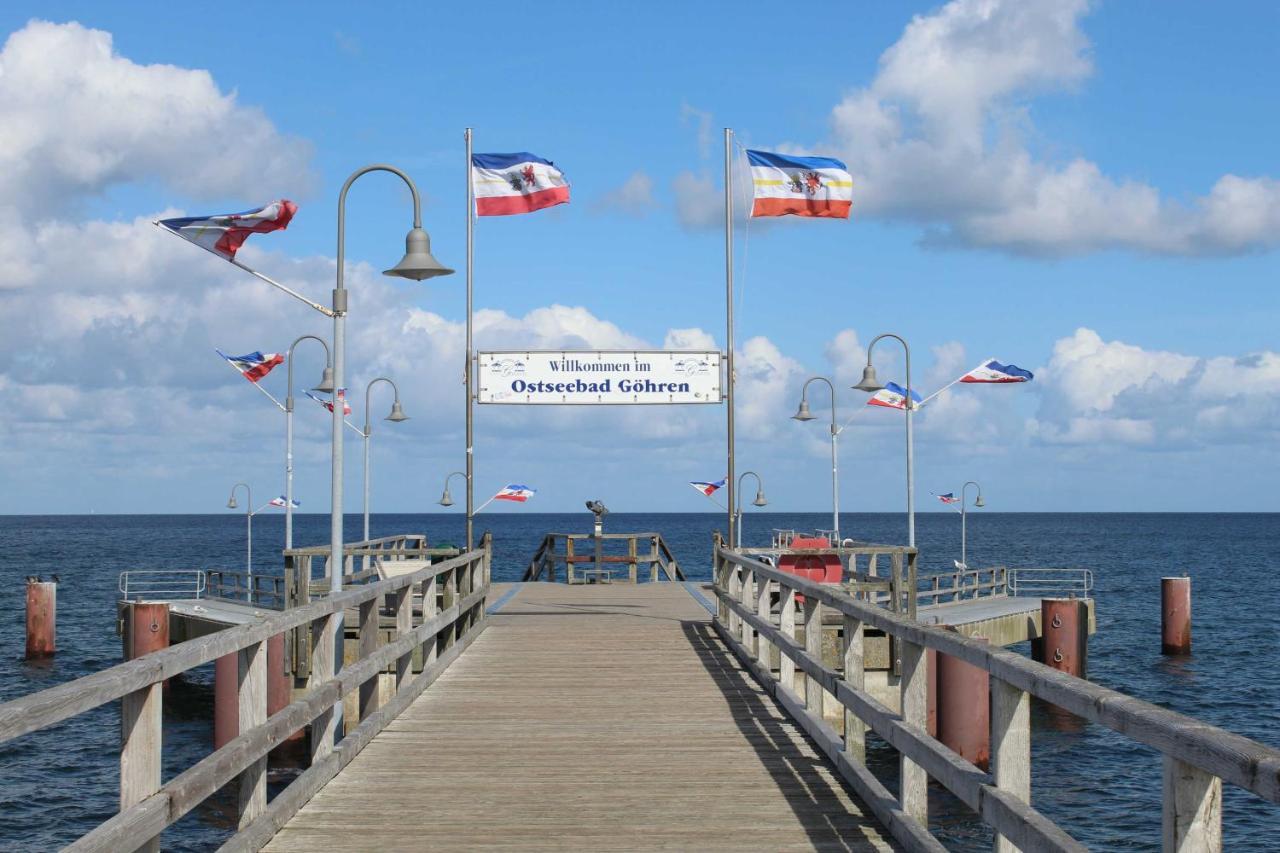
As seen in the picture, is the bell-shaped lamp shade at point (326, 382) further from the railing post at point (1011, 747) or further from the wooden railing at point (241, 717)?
the railing post at point (1011, 747)

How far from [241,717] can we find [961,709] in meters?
15.2

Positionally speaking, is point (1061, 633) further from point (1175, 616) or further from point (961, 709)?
point (1175, 616)

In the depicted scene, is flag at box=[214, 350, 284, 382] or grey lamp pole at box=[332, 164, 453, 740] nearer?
grey lamp pole at box=[332, 164, 453, 740]

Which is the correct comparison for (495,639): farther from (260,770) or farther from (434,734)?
(260,770)

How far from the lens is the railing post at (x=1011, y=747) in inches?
197

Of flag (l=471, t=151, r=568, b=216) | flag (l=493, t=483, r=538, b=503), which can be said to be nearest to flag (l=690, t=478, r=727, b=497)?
flag (l=493, t=483, r=538, b=503)

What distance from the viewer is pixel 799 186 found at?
19656 millimetres

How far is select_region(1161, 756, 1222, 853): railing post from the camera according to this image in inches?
141

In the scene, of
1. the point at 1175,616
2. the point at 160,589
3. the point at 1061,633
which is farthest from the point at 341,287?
the point at 1175,616

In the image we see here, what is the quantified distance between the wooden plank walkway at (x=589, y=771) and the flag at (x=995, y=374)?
58.7ft

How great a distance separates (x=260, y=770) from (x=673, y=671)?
7355 mm

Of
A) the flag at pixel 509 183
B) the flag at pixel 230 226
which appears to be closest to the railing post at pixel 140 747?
the flag at pixel 230 226

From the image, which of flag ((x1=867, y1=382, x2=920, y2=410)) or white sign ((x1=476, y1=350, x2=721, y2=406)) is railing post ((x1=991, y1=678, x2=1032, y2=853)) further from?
flag ((x1=867, y1=382, x2=920, y2=410))

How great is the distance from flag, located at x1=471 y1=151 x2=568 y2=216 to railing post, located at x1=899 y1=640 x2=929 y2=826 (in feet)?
44.2
